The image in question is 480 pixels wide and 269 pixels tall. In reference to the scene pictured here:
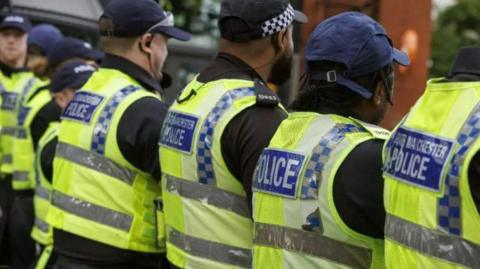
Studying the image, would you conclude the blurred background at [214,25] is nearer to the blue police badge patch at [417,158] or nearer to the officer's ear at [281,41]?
the officer's ear at [281,41]

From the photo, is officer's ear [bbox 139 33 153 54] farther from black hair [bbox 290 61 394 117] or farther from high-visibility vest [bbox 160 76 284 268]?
black hair [bbox 290 61 394 117]

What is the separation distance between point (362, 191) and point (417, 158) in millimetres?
272

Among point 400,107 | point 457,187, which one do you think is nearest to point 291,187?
point 457,187

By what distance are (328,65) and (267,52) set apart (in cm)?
66

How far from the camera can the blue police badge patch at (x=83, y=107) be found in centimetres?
407

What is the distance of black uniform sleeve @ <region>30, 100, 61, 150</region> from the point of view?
5750mm

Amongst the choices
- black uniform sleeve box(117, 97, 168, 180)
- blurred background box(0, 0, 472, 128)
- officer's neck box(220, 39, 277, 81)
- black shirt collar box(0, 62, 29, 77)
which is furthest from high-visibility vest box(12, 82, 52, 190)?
officer's neck box(220, 39, 277, 81)

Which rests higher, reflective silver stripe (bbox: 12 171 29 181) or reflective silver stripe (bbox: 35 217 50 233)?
reflective silver stripe (bbox: 35 217 50 233)

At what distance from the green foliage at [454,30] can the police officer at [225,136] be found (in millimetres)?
21812

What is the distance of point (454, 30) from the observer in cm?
2745

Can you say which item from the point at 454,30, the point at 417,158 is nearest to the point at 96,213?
the point at 417,158

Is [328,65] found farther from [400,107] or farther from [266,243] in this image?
[400,107]

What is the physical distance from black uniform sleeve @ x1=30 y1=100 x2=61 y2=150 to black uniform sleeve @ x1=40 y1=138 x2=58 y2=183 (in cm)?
73

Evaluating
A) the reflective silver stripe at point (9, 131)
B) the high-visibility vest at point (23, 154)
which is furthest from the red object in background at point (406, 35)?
the high-visibility vest at point (23, 154)
